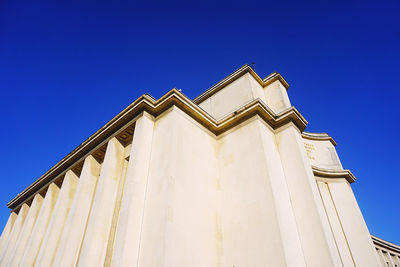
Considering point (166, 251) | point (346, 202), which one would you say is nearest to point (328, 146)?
point (346, 202)

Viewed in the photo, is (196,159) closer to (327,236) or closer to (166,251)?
(166,251)

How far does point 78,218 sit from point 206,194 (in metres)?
5.13

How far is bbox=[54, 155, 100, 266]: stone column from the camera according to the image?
9477 millimetres

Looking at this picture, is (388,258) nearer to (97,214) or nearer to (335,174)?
(335,174)

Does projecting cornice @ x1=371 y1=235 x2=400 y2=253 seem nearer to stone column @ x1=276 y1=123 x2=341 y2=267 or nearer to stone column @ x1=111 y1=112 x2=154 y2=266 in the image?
stone column @ x1=276 y1=123 x2=341 y2=267

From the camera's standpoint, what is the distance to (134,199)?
8039 millimetres

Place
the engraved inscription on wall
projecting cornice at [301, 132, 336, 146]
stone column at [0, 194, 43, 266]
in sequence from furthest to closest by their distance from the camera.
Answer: projecting cornice at [301, 132, 336, 146], stone column at [0, 194, 43, 266], the engraved inscription on wall

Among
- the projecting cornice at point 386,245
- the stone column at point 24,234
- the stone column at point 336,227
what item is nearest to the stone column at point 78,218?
the stone column at point 24,234

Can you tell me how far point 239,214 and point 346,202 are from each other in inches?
285

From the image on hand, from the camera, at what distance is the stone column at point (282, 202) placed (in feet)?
24.3

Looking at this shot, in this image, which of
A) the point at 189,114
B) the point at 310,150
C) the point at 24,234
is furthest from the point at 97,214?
the point at 310,150

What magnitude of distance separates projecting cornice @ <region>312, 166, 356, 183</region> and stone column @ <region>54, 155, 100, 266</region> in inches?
410

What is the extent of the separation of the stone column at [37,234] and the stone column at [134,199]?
713 centimetres

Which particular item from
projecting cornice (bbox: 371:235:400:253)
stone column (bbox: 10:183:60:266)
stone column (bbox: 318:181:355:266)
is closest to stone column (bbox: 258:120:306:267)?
stone column (bbox: 318:181:355:266)
